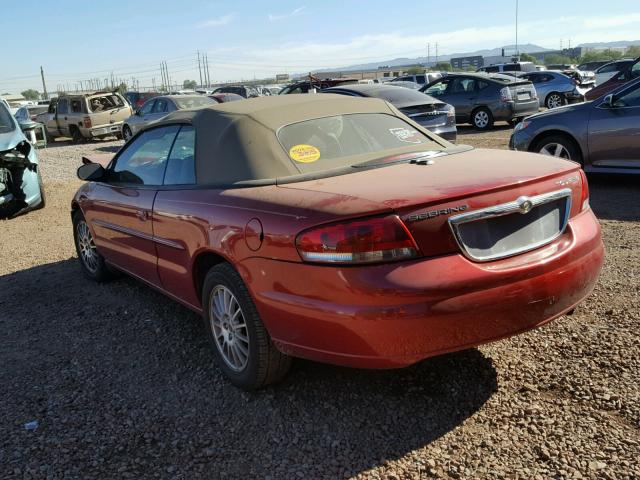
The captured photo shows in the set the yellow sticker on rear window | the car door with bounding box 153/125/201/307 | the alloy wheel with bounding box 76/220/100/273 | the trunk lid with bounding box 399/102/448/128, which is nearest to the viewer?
the yellow sticker on rear window

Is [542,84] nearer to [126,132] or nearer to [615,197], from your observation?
[126,132]

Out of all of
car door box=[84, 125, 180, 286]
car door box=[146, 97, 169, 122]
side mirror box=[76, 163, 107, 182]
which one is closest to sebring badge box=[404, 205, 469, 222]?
car door box=[84, 125, 180, 286]

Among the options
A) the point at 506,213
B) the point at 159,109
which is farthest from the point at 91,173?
the point at 159,109

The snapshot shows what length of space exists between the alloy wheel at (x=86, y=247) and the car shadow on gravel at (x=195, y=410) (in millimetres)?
1335

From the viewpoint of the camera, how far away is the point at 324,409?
3.20 m

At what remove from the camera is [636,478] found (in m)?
2.48

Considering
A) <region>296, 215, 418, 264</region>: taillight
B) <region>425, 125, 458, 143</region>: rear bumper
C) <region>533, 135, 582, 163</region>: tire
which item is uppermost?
<region>296, 215, 418, 264</region>: taillight

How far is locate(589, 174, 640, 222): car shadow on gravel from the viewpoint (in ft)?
21.8

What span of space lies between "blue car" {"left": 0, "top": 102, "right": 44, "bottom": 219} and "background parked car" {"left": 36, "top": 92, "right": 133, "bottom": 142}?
11888 mm

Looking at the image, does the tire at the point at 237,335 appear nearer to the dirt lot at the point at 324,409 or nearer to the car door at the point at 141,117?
the dirt lot at the point at 324,409

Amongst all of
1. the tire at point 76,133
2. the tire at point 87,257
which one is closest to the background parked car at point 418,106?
the tire at point 87,257

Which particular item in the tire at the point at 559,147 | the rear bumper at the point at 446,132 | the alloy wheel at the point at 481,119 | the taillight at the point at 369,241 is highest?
the taillight at the point at 369,241

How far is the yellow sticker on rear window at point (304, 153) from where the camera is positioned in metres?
3.54

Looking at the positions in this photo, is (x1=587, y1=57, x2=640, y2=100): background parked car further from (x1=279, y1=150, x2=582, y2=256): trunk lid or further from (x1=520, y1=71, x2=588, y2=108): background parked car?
(x1=279, y1=150, x2=582, y2=256): trunk lid
